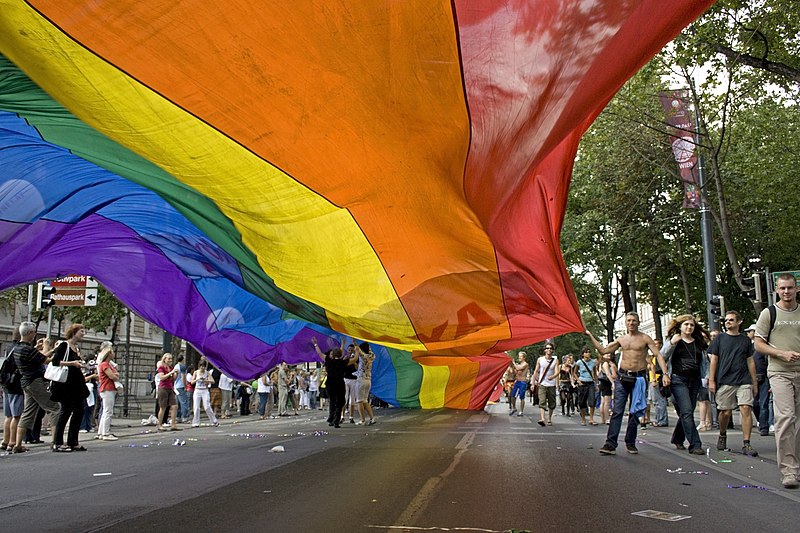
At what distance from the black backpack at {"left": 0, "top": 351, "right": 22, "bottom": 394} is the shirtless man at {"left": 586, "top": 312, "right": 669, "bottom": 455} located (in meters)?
9.23

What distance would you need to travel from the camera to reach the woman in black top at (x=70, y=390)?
38.4ft

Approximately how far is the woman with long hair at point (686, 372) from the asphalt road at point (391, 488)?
0.35 m

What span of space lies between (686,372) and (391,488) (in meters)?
5.87

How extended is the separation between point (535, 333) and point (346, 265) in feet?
10.5

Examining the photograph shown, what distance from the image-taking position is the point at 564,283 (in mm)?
8234

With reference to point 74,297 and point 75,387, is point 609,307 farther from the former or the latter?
point 75,387

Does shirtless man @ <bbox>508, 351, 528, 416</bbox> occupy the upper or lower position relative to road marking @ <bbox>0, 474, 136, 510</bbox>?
upper

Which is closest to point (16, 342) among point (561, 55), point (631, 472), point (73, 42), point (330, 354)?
point (330, 354)

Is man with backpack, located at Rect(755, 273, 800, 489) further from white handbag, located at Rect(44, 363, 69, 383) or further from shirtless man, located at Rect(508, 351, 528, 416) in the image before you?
shirtless man, located at Rect(508, 351, 528, 416)

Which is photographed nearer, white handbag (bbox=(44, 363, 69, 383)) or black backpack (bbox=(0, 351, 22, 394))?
white handbag (bbox=(44, 363, 69, 383))

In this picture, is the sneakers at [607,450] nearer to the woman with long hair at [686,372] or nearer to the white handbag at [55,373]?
the woman with long hair at [686,372]

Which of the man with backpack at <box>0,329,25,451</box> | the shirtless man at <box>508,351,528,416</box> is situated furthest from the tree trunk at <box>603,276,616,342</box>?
the man with backpack at <box>0,329,25,451</box>

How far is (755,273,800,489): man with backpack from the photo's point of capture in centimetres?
757

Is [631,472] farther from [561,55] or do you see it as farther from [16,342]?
[16,342]
